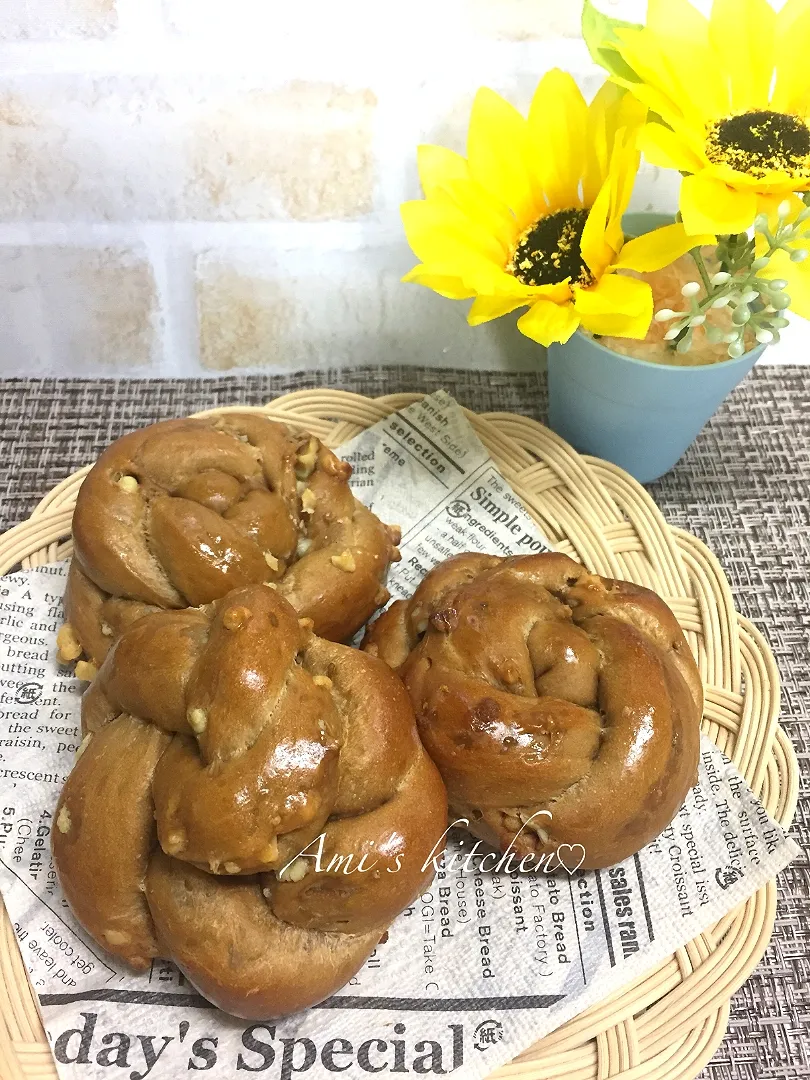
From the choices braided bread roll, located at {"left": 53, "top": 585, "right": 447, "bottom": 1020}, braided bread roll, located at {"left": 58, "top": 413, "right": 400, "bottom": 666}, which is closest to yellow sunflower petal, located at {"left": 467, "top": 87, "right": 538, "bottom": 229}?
braided bread roll, located at {"left": 58, "top": 413, "right": 400, "bottom": 666}

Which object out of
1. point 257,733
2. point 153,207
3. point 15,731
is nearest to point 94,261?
point 153,207

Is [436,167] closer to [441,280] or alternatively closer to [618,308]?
[441,280]

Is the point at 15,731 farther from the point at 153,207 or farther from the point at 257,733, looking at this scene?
the point at 153,207

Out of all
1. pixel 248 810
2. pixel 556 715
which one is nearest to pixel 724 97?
pixel 556 715

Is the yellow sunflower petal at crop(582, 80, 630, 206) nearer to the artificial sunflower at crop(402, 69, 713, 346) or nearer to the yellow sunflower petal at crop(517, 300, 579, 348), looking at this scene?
the artificial sunflower at crop(402, 69, 713, 346)

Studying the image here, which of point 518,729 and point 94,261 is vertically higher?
point 94,261

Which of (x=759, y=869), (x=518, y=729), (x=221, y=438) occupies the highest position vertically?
(x=221, y=438)
